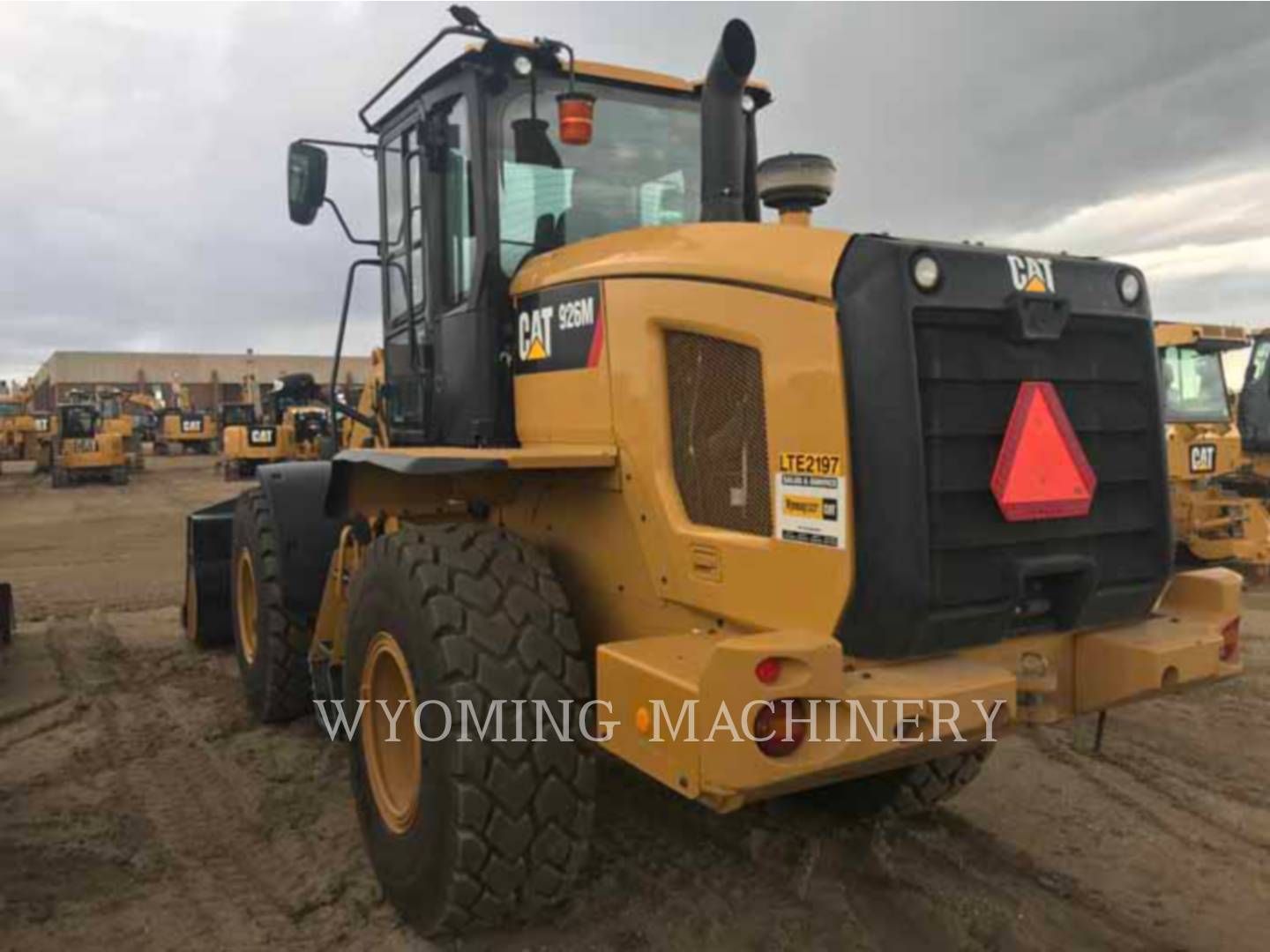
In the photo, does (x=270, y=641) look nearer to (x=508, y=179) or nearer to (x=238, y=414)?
(x=508, y=179)

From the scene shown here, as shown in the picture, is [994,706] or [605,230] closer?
[994,706]

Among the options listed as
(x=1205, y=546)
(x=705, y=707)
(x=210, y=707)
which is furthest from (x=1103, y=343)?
(x=1205, y=546)

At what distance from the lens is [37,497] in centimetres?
2327

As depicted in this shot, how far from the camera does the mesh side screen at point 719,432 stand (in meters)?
3.04

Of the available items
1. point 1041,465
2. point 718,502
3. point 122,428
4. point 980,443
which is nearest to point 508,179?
point 718,502

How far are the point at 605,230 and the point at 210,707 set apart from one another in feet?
12.1

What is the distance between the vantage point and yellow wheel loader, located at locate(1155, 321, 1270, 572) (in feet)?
34.9

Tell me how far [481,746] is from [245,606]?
144 inches

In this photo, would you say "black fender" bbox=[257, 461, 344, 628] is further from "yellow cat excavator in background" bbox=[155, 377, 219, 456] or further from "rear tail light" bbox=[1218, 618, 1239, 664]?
"yellow cat excavator in background" bbox=[155, 377, 219, 456]

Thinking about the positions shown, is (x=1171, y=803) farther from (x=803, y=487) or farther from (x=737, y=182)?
(x=737, y=182)

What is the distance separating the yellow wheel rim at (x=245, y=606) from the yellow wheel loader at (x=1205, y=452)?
329 inches

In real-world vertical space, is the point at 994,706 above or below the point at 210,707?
above

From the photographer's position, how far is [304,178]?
4672 mm

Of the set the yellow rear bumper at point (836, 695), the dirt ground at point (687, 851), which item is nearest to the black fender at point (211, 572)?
the dirt ground at point (687, 851)
